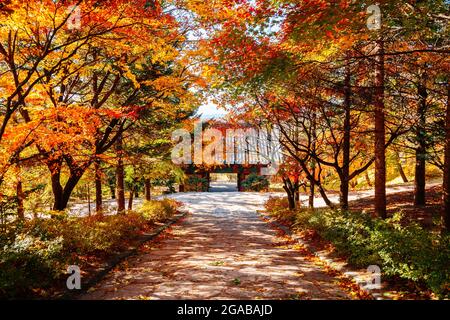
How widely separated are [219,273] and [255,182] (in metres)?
30.9

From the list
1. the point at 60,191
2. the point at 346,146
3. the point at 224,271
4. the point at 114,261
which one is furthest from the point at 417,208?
the point at 60,191

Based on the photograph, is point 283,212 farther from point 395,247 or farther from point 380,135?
point 395,247

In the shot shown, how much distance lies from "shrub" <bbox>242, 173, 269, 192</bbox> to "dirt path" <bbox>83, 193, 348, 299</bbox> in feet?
84.4

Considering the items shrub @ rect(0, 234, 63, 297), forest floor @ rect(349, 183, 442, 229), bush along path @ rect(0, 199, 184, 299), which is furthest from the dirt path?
forest floor @ rect(349, 183, 442, 229)

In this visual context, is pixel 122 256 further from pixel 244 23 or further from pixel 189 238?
pixel 244 23

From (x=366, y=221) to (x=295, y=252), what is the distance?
7.77ft

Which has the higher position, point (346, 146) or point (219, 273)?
point (346, 146)

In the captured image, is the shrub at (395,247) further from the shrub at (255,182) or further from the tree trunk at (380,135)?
the shrub at (255,182)

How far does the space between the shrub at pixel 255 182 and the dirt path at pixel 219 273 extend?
1013 inches

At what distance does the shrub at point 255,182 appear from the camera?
37.7 meters

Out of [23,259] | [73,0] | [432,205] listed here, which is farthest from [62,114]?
[432,205]

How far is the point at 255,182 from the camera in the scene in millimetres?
37719

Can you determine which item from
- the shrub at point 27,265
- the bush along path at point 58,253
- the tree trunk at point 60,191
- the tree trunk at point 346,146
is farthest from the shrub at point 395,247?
the tree trunk at point 60,191
